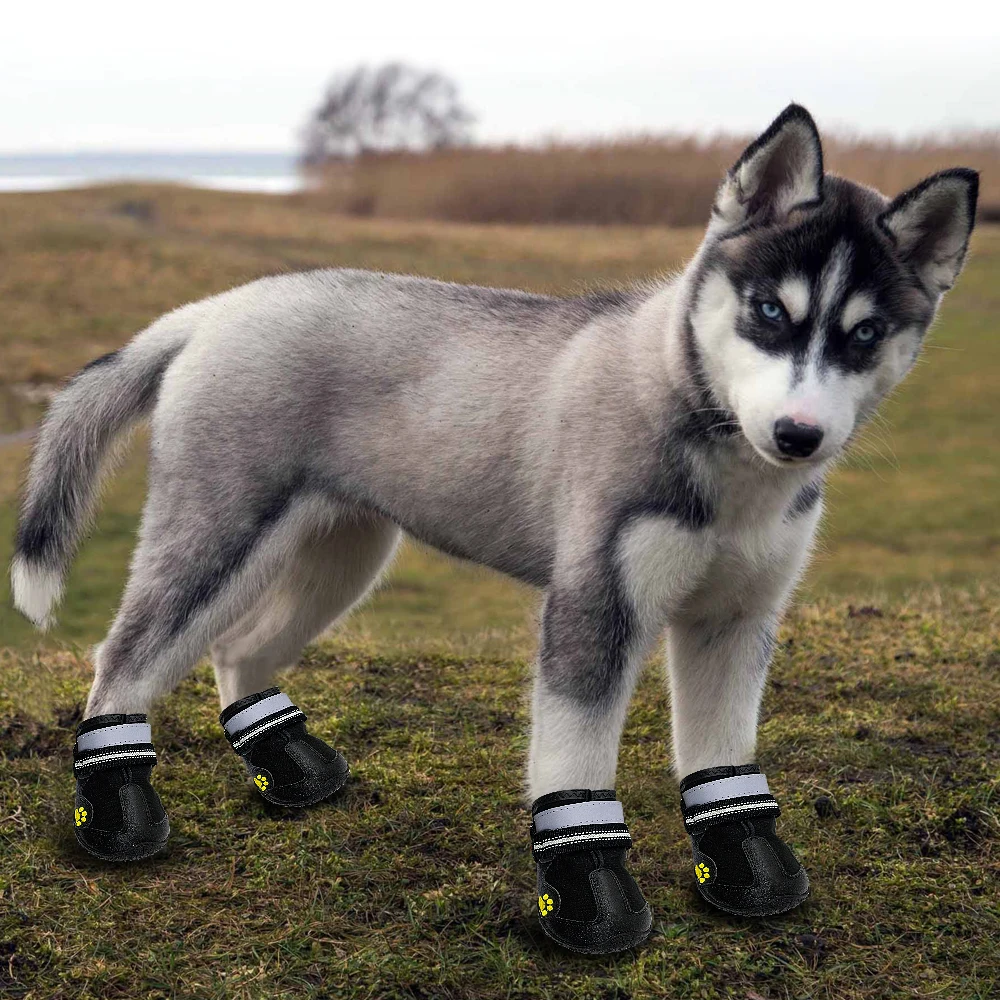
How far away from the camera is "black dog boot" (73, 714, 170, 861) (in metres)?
3.74

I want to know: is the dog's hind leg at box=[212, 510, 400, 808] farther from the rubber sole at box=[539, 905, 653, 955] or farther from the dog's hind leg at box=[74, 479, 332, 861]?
the rubber sole at box=[539, 905, 653, 955]

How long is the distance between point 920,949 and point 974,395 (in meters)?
8.99

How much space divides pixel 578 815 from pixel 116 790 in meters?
1.50

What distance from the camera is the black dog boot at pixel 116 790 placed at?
3744 mm

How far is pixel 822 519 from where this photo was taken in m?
3.71

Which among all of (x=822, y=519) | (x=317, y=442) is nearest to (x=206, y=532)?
(x=317, y=442)

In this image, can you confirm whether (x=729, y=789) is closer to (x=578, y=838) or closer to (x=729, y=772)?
(x=729, y=772)

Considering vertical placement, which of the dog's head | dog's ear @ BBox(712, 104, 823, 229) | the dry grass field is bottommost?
the dry grass field

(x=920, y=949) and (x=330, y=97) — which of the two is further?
(x=330, y=97)

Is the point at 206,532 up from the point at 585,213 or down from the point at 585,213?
up

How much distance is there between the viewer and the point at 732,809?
3654mm

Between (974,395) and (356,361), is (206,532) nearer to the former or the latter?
(356,361)

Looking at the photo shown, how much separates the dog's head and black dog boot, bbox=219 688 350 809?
1.95 m

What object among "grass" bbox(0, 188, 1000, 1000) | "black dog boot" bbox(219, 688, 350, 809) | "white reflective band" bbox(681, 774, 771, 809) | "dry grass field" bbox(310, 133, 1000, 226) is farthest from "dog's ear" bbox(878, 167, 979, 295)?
"dry grass field" bbox(310, 133, 1000, 226)
